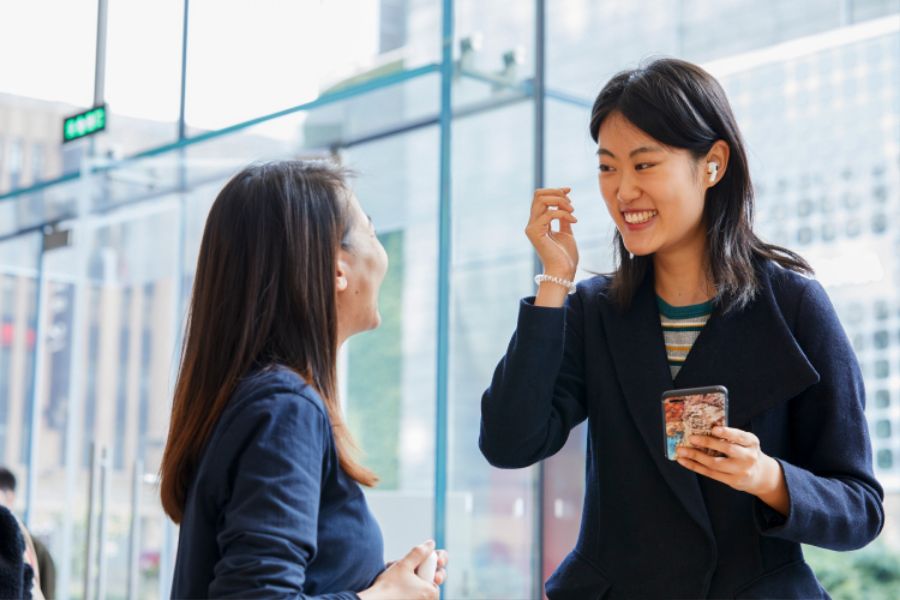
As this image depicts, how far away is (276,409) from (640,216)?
66 cm

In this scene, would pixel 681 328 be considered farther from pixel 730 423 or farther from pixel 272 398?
pixel 272 398

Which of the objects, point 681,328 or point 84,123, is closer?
point 681,328

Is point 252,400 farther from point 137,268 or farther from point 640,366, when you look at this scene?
point 137,268

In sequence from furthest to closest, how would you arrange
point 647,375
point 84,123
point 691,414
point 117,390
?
point 117,390
point 84,123
point 647,375
point 691,414

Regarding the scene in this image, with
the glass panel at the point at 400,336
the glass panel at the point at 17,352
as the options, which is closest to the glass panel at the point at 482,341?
the glass panel at the point at 400,336

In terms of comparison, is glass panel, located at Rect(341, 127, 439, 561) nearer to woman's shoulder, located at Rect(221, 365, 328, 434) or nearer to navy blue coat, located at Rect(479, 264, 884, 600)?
navy blue coat, located at Rect(479, 264, 884, 600)

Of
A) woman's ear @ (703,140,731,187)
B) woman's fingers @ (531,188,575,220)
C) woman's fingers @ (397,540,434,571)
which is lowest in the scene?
woman's fingers @ (397,540,434,571)

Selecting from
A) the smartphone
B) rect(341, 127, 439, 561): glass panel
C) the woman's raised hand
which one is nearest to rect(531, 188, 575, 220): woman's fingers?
the woman's raised hand

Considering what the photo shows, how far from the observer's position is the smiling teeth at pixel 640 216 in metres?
1.78

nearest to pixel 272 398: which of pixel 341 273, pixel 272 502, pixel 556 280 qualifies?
pixel 272 502

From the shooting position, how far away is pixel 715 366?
5.56ft

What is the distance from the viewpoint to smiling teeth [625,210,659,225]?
1782mm

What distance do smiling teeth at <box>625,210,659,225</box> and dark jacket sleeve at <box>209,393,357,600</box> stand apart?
59cm

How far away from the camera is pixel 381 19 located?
16.4ft
